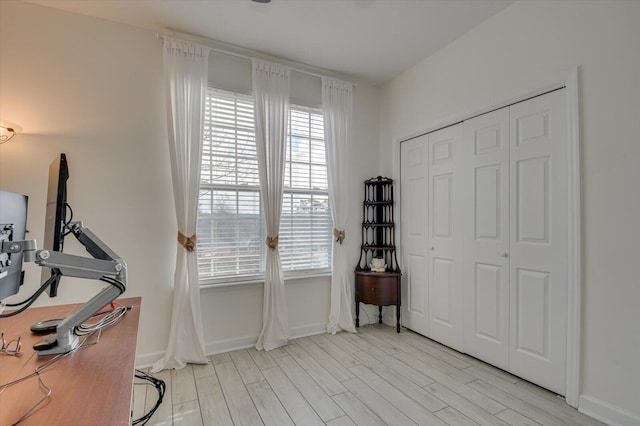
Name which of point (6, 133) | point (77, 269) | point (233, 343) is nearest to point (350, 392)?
point (233, 343)

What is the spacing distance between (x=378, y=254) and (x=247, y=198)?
1.77 m

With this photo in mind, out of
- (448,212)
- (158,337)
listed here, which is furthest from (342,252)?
(158,337)

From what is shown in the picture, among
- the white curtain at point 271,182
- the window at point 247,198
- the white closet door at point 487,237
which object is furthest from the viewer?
the white curtain at point 271,182

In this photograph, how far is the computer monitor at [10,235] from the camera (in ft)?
3.36

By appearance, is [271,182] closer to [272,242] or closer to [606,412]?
[272,242]

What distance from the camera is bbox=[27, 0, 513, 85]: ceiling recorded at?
2426 millimetres

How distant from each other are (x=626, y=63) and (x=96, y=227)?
399 centimetres

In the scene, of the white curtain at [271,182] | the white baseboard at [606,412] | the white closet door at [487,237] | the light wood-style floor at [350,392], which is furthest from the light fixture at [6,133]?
the white baseboard at [606,412]

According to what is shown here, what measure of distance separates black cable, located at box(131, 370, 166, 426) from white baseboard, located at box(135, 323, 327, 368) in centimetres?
15

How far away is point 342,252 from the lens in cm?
356

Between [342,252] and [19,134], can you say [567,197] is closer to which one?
[342,252]

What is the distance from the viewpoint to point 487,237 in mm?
2689

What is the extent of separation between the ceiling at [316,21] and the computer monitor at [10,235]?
201cm

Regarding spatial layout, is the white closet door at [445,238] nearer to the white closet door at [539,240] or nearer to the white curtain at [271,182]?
the white closet door at [539,240]
